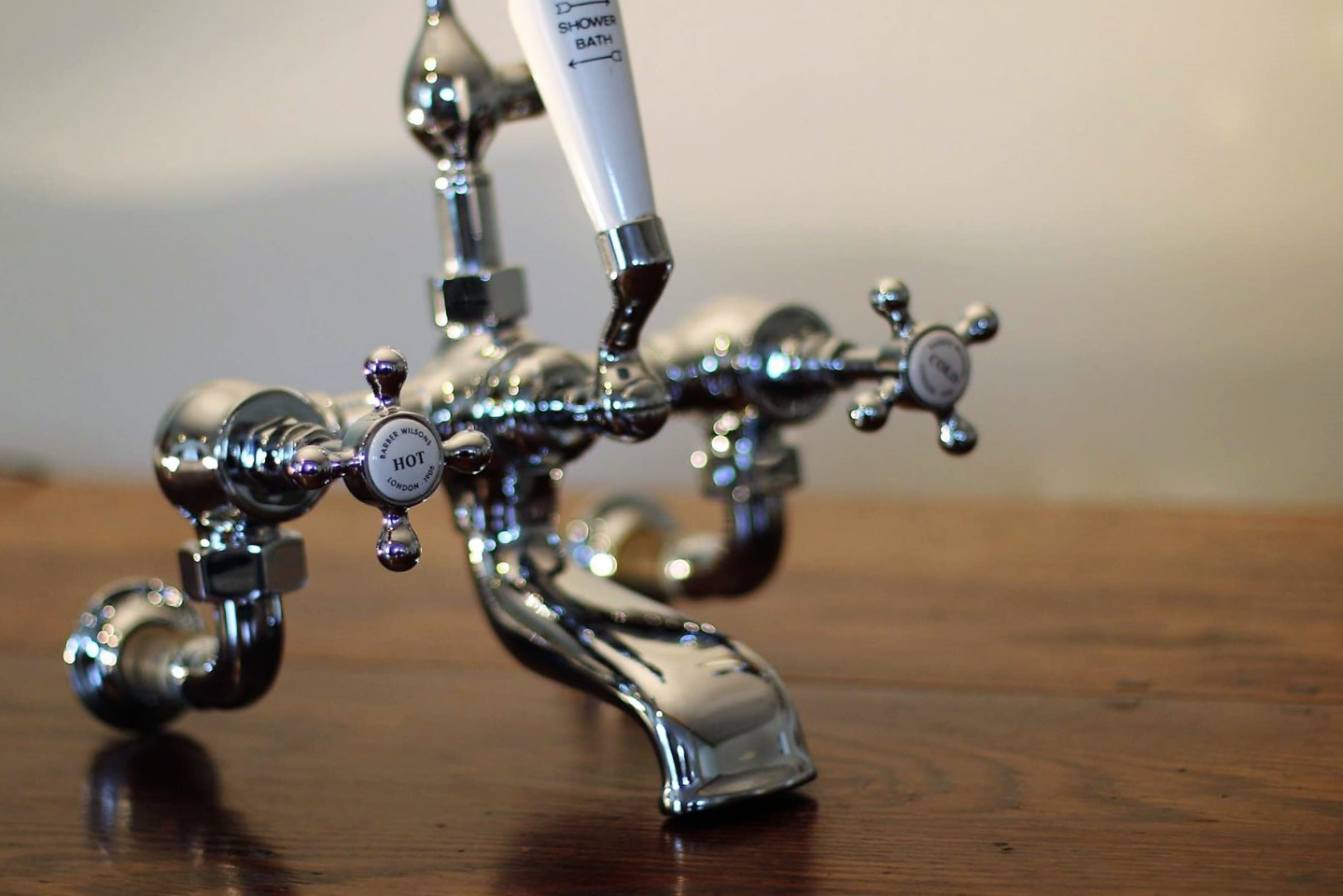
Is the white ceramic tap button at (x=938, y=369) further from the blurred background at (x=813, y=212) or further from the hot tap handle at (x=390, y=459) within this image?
the blurred background at (x=813, y=212)

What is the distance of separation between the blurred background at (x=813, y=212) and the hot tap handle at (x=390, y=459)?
625mm

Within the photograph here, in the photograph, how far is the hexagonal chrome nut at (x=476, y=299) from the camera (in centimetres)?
48

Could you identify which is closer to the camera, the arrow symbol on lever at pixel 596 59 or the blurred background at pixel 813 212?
the arrow symbol on lever at pixel 596 59

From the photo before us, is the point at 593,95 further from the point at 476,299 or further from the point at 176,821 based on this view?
the point at 176,821

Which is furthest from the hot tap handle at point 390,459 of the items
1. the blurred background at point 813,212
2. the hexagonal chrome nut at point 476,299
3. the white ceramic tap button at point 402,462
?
the blurred background at point 813,212

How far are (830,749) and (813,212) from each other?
562mm

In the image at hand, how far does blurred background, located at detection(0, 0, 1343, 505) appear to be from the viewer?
2.96ft

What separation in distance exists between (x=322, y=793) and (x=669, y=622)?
108 mm

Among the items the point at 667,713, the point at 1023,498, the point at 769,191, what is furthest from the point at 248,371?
the point at 667,713

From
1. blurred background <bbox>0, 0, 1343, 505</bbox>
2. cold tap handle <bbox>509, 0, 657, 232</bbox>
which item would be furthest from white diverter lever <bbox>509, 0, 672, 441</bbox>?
blurred background <bbox>0, 0, 1343, 505</bbox>

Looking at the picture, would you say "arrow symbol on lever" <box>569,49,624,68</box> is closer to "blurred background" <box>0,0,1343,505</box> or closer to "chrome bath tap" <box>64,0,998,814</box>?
"chrome bath tap" <box>64,0,998,814</box>

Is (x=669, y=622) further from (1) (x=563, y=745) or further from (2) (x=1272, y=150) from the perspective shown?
(2) (x=1272, y=150)

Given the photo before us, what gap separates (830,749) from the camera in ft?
1.54

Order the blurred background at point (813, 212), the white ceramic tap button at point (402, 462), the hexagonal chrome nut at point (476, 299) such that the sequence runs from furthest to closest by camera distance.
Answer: the blurred background at point (813, 212) < the hexagonal chrome nut at point (476, 299) < the white ceramic tap button at point (402, 462)
